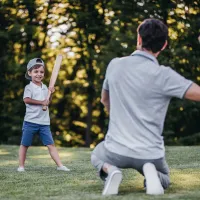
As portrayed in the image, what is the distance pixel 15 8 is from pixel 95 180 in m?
13.4

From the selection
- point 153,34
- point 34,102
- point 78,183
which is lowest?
point 78,183

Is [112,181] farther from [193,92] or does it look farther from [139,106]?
[193,92]

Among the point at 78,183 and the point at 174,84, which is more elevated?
the point at 174,84

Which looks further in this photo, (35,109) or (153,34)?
(35,109)

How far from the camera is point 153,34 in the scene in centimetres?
403

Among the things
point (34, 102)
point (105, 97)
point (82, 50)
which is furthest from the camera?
point (82, 50)

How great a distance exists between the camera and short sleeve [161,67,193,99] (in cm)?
385

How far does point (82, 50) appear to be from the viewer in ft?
59.2

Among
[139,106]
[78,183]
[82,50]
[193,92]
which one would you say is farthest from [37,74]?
[82,50]

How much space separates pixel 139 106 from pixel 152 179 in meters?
0.52

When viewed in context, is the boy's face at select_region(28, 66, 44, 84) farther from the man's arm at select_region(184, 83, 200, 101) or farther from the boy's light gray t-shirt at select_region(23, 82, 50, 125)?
the man's arm at select_region(184, 83, 200, 101)

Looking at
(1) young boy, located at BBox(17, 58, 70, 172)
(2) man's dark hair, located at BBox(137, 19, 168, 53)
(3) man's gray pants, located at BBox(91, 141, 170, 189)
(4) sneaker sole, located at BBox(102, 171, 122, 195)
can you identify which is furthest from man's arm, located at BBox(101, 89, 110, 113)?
(1) young boy, located at BBox(17, 58, 70, 172)

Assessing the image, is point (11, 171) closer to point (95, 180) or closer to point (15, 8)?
point (95, 180)

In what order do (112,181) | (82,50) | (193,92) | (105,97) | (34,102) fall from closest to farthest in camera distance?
1. (193,92)
2. (112,181)
3. (105,97)
4. (34,102)
5. (82,50)
